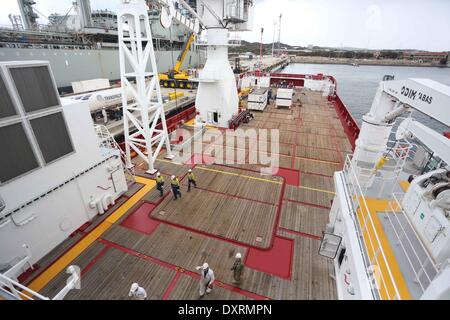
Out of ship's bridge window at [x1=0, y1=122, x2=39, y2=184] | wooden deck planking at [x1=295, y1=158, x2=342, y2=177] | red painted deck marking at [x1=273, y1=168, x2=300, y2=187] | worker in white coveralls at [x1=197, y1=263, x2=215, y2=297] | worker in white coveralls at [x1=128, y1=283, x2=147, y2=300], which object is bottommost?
wooden deck planking at [x1=295, y1=158, x2=342, y2=177]

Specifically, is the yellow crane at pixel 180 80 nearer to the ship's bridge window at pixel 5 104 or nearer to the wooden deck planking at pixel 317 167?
the wooden deck planking at pixel 317 167

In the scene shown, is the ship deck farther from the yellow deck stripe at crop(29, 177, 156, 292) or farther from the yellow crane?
the yellow crane

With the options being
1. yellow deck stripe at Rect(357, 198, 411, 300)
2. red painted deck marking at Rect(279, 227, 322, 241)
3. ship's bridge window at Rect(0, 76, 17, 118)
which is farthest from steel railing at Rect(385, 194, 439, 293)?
ship's bridge window at Rect(0, 76, 17, 118)

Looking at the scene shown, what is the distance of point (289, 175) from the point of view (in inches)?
518

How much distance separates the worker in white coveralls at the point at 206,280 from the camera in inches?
249

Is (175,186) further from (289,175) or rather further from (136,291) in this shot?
(289,175)

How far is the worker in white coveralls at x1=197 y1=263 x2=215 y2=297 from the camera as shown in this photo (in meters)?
6.32

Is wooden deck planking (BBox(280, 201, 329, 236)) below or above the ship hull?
below

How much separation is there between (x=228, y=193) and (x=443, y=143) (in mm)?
8347

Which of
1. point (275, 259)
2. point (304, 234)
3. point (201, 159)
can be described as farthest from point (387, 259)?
point (201, 159)

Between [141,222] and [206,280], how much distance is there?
4369 millimetres

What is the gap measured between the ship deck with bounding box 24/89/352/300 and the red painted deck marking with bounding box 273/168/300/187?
6 centimetres

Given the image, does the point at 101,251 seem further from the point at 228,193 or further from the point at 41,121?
the point at 228,193
